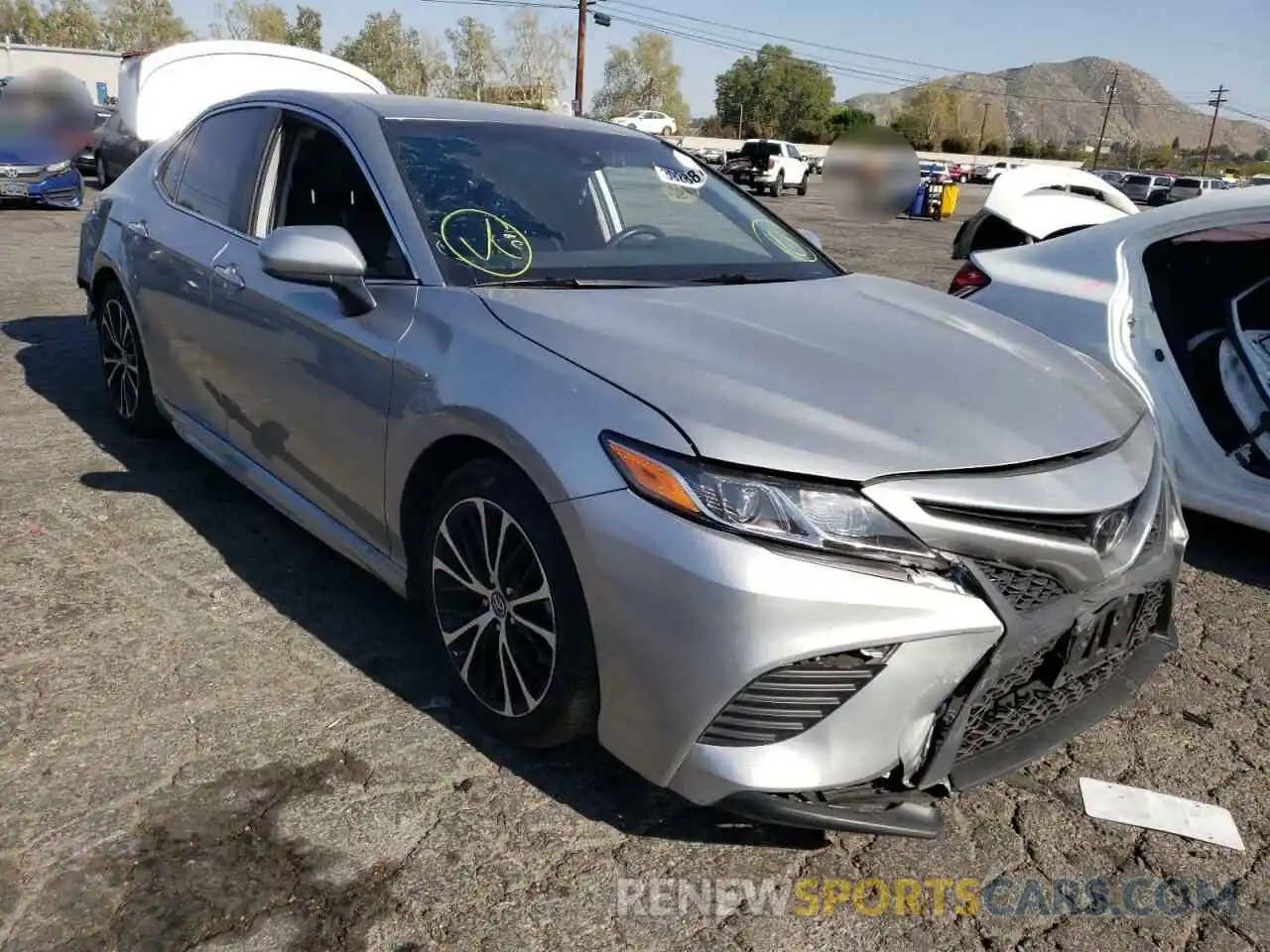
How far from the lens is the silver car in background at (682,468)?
6.43 feet

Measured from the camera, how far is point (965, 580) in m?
1.97

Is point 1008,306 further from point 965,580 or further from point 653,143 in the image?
point 965,580

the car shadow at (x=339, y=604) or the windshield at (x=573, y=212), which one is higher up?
the windshield at (x=573, y=212)

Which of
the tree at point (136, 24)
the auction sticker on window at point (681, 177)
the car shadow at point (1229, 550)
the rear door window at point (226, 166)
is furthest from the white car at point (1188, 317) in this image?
the tree at point (136, 24)

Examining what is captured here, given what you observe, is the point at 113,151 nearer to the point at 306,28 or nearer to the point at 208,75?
the point at 208,75

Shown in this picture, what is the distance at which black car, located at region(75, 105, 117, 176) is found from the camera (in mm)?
17438

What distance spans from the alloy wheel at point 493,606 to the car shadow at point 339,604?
0.66 feet

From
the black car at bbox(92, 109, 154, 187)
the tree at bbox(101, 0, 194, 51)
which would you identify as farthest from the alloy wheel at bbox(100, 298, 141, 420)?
the tree at bbox(101, 0, 194, 51)

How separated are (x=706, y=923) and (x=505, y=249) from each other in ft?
5.92

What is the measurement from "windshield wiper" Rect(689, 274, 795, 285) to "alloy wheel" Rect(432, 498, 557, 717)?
1.02m

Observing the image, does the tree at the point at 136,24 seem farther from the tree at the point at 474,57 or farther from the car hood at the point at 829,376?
the car hood at the point at 829,376

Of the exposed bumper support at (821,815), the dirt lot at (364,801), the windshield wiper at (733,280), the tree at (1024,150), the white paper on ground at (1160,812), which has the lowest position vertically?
the dirt lot at (364,801)

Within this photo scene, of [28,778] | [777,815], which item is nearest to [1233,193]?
Result: [777,815]

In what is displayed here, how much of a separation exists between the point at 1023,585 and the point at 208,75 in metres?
11.5
